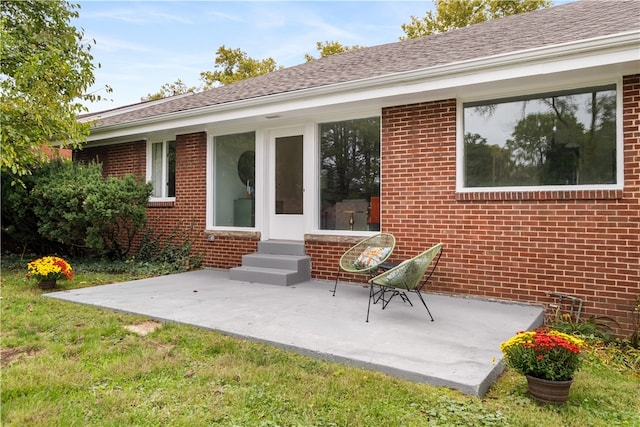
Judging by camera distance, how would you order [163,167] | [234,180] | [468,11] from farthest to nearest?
[468,11]
[163,167]
[234,180]

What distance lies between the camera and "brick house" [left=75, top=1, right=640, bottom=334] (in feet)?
14.4

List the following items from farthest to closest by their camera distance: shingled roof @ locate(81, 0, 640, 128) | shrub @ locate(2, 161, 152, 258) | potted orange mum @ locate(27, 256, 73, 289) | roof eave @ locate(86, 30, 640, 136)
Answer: shrub @ locate(2, 161, 152, 258) → potted orange mum @ locate(27, 256, 73, 289) → shingled roof @ locate(81, 0, 640, 128) → roof eave @ locate(86, 30, 640, 136)

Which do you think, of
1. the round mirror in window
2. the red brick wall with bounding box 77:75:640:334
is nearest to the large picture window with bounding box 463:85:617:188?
the red brick wall with bounding box 77:75:640:334

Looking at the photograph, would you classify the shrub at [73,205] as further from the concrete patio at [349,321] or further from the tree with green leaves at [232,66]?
the tree with green leaves at [232,66]

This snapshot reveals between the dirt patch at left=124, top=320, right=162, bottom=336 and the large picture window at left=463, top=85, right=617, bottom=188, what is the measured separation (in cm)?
405

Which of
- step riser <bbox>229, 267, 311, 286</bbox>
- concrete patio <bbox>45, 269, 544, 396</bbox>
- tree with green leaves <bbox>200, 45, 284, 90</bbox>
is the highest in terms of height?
tree with green leaves <bbox>200, 45, 284, 90</bbox>

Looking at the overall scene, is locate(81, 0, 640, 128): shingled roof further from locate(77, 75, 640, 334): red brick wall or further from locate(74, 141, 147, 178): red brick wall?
locate(74, 141, 147, 178): red brick wall

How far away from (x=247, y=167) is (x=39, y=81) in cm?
364

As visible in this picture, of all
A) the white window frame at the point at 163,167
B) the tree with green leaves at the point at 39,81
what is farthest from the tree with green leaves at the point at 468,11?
the tree with green leaves at the point at 39,81

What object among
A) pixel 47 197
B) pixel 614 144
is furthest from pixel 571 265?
pixel 47 197

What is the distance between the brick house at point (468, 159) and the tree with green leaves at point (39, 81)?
1.54 meters

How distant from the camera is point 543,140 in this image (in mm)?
4844

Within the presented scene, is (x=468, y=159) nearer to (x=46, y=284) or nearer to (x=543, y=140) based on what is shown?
(x=543, y=140)

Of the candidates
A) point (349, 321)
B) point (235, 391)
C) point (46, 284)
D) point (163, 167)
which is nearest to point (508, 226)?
point (349, 321)
